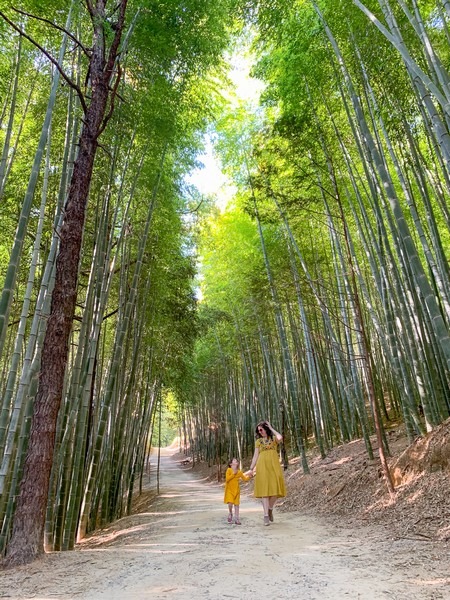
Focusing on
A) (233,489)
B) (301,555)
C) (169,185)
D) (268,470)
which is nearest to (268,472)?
(268,470)

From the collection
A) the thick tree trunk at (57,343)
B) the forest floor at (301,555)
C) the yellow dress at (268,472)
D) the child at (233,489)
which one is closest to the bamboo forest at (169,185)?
the thick tree trunk at (57,343)

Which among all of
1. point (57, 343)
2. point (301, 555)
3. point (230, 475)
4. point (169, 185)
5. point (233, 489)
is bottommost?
point (301, 555)

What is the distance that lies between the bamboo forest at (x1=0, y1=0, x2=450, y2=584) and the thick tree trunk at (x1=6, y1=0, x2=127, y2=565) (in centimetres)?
1

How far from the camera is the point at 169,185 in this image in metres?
6.00

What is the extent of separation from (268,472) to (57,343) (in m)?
2.27

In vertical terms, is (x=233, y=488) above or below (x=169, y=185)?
below

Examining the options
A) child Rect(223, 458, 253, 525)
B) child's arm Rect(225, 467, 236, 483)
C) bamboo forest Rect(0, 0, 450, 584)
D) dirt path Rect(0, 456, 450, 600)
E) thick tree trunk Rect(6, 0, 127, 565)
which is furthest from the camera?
child's arm Rect(225, 467, 236, 483)

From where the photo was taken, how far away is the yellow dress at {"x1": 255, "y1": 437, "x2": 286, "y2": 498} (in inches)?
143

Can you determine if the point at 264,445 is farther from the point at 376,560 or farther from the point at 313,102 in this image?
the point at 313,102

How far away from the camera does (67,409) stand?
393cm

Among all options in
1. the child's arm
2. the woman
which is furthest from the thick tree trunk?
the child's arm

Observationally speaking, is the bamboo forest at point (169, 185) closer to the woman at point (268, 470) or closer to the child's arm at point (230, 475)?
the woman at point (268, 470)

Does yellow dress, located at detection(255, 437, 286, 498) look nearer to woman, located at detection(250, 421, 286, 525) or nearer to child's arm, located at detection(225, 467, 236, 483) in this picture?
woman, located at detection(250, 421, 286, 525)

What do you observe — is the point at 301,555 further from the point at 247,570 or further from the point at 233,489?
the point at 233,489
